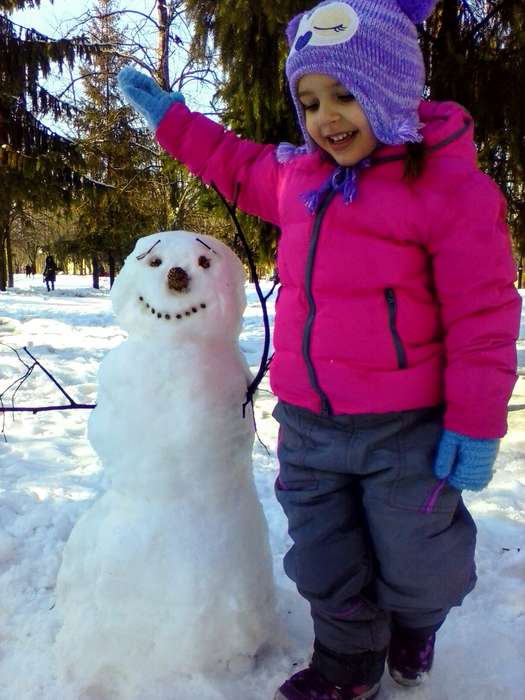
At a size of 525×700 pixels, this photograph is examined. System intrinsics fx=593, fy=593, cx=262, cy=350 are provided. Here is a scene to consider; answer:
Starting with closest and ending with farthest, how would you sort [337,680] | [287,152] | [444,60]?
1. [337,680]
2. [287,152]
3. [444,60]

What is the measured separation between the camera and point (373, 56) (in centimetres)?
136

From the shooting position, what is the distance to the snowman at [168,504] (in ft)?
5.04

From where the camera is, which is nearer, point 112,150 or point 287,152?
point 287,152

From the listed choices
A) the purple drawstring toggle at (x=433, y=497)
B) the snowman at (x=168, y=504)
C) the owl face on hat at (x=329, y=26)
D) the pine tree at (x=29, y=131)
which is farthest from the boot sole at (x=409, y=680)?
the pine tree at (x=29, y=131)

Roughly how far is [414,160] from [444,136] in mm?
111

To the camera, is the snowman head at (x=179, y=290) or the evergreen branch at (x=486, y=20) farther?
the evergreen branch at (x=486, y=20)

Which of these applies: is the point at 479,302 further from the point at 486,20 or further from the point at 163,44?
the point at 163,44

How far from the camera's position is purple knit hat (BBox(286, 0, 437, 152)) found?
135 centimetres

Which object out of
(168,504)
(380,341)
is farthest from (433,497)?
(168,504)

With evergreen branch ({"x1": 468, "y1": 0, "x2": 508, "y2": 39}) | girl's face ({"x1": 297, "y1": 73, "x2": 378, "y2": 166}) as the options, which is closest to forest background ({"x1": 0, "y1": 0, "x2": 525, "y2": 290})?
evergreen branch ({"x1": 468, "y1": 0, "x2": 508, "y2": 39})

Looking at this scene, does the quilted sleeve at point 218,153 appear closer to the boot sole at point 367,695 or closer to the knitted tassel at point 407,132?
the knitted tassel at point 407,132

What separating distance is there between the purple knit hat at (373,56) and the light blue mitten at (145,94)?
492 mm

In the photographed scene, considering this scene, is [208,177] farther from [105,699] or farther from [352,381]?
[105,699]

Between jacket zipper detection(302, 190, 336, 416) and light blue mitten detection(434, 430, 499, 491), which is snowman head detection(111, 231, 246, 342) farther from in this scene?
light blue mitten detection(434, 430, 499, 491)
